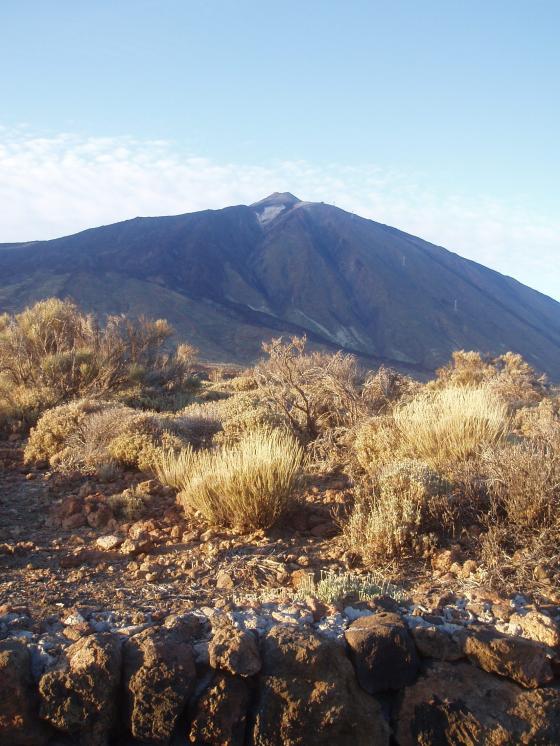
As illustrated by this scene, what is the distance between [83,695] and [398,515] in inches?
99.7

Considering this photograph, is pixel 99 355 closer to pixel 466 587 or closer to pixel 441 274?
pixel 466 587

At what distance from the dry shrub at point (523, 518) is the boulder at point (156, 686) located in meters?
1.94

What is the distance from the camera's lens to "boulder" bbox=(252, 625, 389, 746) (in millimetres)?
2725

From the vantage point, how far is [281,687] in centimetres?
280

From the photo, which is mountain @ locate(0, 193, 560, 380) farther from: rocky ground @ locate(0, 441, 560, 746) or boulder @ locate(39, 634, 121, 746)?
boulder @ locate(39, 634, 121, 746)

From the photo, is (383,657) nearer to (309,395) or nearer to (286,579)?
(286,579)

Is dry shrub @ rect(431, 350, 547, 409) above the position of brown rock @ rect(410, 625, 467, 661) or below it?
above

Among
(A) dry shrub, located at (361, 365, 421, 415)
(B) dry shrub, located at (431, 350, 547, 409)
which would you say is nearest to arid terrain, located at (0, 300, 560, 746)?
(A) dry shrub, located at (361, 365, 421, 415)

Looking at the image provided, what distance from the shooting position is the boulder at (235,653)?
2.81 m

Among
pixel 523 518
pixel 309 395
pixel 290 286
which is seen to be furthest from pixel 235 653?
pixel 290 286

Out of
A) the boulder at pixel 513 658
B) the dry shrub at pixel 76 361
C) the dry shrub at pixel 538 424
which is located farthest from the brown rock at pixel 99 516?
the dry shrub at pixel 76 361

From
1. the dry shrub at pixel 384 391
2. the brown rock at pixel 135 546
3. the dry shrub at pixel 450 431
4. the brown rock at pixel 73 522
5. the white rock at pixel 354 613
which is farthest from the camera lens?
the dry shrub at pixel 384 391

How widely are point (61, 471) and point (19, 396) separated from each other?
13.8 ft

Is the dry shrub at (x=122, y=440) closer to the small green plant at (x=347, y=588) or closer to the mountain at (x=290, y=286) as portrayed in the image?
the small green plant at (x=347, y=588)
